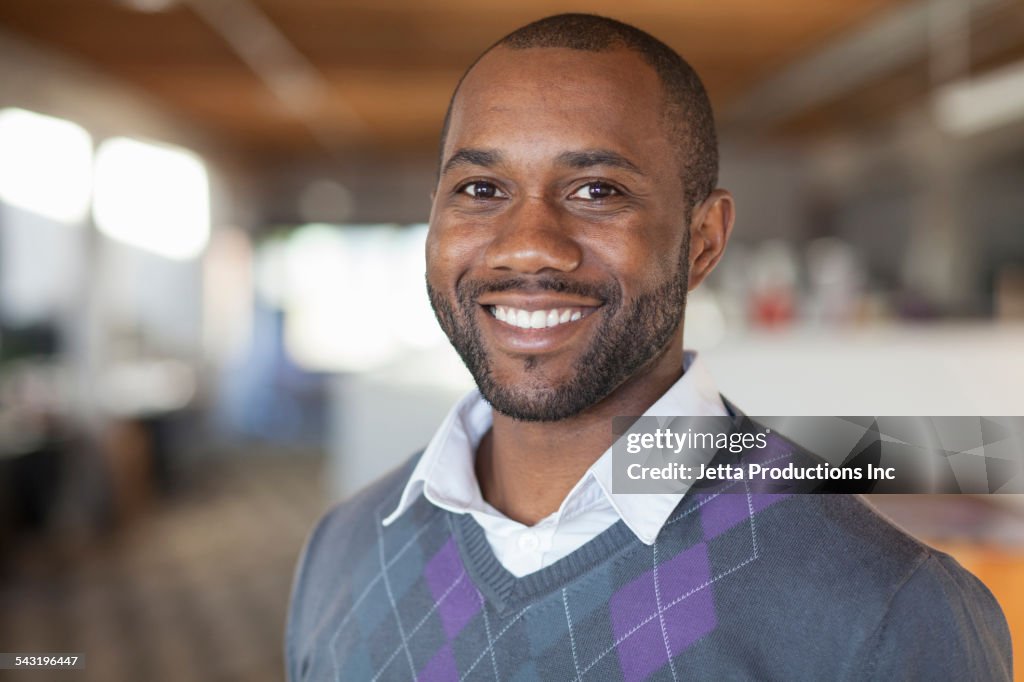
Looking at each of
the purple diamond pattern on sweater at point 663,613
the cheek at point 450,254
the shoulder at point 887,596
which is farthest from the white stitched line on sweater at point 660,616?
the cheek at point 450,254

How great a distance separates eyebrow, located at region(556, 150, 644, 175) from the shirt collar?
0.80 ft

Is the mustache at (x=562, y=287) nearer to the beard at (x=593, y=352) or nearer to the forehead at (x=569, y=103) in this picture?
the beard at (x=593, y=352)

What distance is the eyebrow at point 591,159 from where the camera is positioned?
92 centimetres

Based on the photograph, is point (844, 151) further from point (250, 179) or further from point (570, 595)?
point (570, 595)

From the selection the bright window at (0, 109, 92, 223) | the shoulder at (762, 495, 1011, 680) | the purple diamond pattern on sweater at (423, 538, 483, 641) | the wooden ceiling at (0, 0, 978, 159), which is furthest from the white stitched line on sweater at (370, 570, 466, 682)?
the bright window at (0, 109, 92, 223)

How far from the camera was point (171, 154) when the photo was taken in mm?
7719

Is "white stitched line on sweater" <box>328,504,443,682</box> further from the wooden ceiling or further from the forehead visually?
the wooden ceiling

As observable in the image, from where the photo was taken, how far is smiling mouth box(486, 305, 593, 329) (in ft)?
3.01

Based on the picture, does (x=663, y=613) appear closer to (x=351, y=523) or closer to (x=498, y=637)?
(x=498, y=637)

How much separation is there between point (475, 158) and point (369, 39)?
459cm

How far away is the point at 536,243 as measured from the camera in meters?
0.89

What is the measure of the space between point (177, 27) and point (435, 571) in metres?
4.83

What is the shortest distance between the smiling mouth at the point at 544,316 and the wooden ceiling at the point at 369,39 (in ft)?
11.9

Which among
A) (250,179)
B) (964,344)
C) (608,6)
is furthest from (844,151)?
(964,344)
